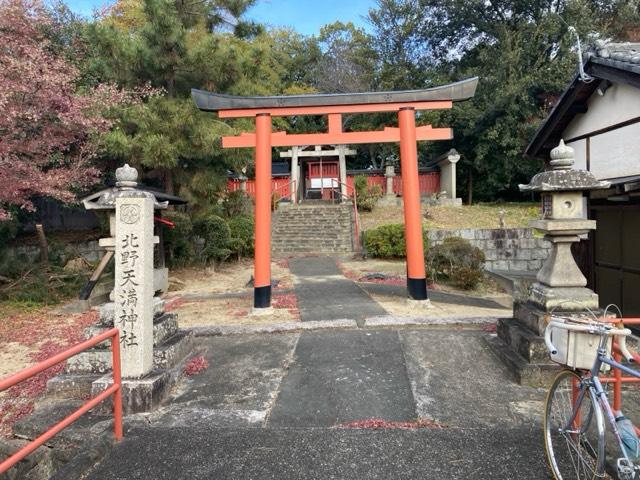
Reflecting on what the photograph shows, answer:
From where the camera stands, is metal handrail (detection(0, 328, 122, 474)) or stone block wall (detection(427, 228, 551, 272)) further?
stone block wall (detection(427, 228, 551, 272))

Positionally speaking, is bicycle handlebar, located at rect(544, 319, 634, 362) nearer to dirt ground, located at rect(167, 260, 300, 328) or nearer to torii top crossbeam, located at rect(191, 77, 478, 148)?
dirt ground, located at rect(167, 260, 300, 328)

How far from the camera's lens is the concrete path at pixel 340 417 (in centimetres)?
272

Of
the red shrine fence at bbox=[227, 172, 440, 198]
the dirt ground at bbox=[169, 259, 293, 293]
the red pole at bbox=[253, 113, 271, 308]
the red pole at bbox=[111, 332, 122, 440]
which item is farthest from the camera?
the red shrine fence at bbox=[227, 172, 440, 198]

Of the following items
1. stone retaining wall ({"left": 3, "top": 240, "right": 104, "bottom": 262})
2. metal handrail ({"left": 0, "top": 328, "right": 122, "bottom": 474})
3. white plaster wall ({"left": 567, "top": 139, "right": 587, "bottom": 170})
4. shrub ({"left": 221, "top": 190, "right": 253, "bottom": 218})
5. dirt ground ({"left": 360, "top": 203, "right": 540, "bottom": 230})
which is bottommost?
metal handrail ({"left": 0, "top": 328, "right": 122, "bottom": 474})

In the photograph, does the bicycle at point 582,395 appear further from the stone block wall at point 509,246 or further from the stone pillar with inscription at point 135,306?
the stone block wall at point 509,246

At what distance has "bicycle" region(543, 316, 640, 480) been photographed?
6.97 ft

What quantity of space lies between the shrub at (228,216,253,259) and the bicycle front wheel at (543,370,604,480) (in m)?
11.9

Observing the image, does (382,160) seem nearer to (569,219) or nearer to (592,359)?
(569,219)

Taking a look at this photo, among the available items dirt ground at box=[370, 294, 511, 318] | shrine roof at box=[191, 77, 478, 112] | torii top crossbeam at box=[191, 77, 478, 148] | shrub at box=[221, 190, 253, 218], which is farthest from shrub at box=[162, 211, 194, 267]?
dirt ground at box=[370, 294, 511, 318]

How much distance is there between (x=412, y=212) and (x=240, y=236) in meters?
8.20

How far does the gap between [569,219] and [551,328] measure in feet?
7.18

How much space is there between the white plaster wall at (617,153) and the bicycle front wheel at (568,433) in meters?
6.06

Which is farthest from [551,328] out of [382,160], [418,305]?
[382,160]

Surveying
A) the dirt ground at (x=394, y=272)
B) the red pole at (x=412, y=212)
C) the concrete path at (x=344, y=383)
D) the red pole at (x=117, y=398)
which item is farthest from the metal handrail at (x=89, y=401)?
the dirt ground at (x=394, y=272)
